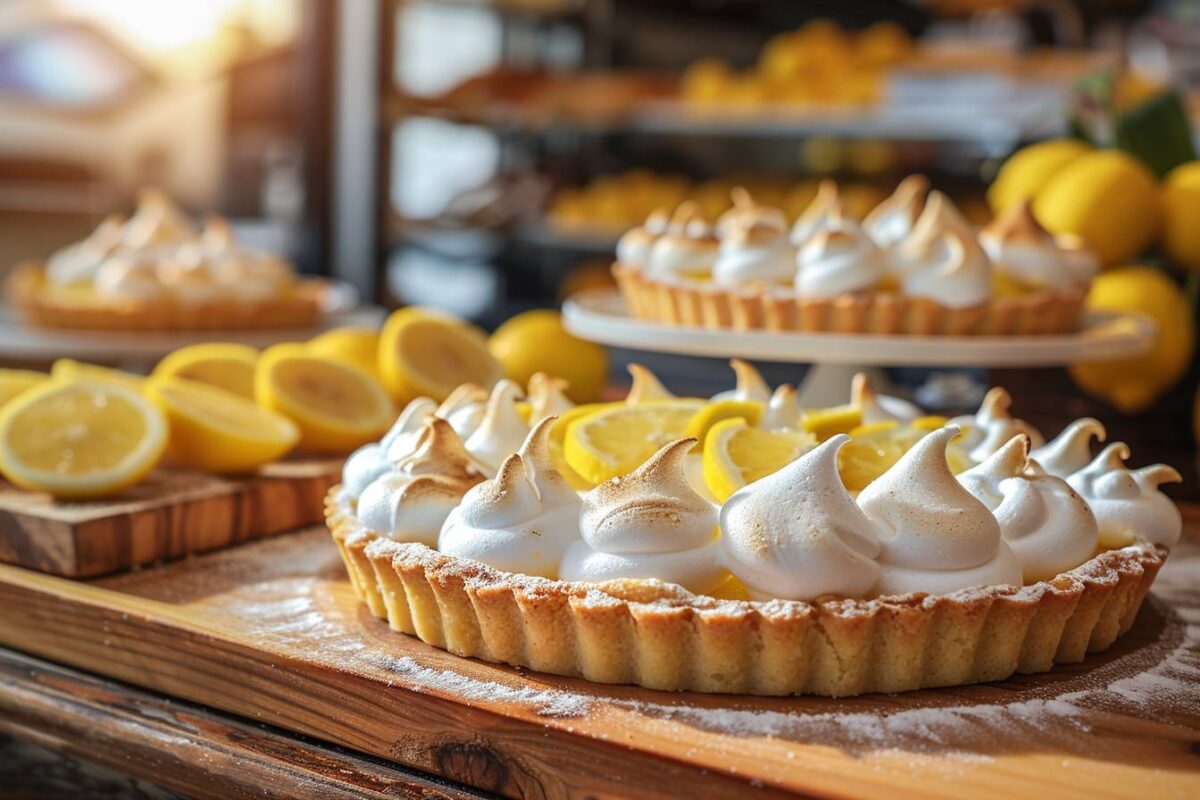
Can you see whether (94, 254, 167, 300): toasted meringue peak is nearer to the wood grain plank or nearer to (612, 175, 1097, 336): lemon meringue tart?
(612, 175, 1097, 336): lemon meringue tart

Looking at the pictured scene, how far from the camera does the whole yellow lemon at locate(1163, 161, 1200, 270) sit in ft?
6.76

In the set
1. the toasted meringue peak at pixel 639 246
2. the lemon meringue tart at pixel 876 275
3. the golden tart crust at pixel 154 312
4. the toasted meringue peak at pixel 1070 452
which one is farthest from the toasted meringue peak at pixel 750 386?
the golden tart crust at pixel 154 312

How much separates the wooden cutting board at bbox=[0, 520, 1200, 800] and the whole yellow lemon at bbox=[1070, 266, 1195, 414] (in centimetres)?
90

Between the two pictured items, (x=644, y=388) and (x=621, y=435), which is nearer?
(x=621, y=435)

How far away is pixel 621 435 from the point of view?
1.25 m

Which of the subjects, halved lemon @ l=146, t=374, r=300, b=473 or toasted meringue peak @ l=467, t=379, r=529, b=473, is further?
halved lemon @ l=146, t=374, r=300, b=473

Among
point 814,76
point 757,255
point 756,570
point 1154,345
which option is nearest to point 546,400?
point 756,570

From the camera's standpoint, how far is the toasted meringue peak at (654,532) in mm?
1021

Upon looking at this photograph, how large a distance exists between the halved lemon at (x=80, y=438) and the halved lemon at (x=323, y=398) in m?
0.22

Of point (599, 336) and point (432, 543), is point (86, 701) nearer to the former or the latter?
point (432, 543)

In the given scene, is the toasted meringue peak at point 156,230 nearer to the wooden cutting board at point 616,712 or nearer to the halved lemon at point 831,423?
the wooden cutting board at point 616,712

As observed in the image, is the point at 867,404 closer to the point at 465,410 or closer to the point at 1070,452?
the point at 1070,452

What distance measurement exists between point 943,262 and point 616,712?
3.64 ft

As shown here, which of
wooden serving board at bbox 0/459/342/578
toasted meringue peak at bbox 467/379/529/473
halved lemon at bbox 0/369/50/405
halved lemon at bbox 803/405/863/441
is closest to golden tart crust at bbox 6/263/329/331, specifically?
halved lemon at bbox 0/369/50/405
